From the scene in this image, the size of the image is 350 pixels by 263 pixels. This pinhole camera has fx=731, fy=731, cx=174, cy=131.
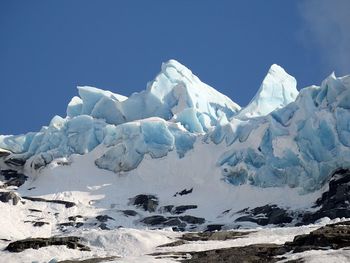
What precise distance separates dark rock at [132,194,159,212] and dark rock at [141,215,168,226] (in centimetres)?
418

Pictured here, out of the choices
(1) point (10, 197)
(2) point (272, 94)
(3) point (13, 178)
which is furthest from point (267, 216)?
(3) point (13, 178)

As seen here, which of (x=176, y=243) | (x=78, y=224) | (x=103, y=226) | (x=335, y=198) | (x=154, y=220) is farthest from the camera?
(x=154, y=220)

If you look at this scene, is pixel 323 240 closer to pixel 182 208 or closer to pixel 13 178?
pixel 182 208

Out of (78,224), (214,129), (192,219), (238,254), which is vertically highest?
(214,129)

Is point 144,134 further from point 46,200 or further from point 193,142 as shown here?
point 46,200

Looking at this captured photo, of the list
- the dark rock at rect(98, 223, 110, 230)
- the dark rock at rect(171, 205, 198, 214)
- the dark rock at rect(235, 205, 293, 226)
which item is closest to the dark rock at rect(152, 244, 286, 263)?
the dark rock at rect(235, 205, 293, 226)

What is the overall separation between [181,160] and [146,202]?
13954mm

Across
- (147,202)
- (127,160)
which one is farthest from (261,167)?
(127,160)

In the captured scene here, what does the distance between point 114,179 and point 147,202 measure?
13.5 metres

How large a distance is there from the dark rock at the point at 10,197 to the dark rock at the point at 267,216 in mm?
38964

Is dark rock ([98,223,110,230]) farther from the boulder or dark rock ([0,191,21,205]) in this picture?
the boulder

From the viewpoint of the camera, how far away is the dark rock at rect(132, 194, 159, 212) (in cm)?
12662

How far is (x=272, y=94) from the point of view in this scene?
481 ft

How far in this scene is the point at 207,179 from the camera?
132250 mm
